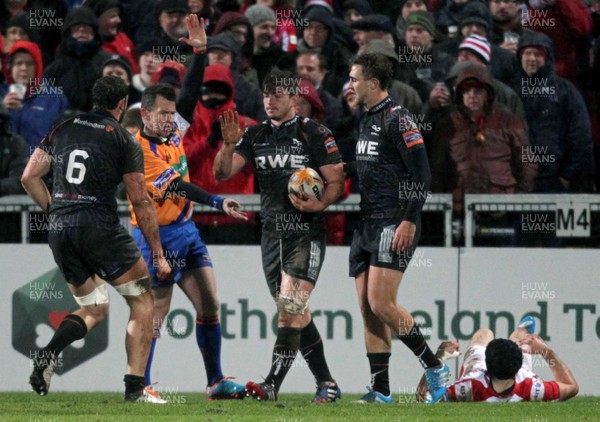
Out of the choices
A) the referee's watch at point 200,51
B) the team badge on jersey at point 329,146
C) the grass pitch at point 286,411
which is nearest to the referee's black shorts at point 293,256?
the team badge on jersey at point 329,146

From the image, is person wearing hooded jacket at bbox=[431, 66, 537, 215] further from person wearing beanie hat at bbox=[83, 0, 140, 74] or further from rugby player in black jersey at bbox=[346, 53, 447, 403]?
person wearing beanie hat at bbox=[83, 0, 140, 74]

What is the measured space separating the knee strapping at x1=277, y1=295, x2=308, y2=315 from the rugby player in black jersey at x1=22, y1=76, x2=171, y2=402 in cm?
100

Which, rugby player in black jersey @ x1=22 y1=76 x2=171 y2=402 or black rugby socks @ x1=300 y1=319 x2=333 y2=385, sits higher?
rugby player in black jersey @ x1=22 y1=76 x2=171 y2=402

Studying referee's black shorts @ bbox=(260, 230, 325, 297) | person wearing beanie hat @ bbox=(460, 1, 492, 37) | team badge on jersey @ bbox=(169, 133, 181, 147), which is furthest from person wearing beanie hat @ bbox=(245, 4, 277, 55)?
referee's black shorts @ bbox=(260, 230, 325, 297)

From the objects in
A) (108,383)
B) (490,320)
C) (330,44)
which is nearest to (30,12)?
(330,44)

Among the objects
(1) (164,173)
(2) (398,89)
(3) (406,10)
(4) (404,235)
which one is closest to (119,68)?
(2) (398,89)

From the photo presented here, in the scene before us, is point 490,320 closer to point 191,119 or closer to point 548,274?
point 548,274

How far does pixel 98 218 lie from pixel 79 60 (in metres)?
4.92

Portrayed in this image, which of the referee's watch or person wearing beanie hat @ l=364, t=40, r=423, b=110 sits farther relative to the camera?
person wearing beanie hat @ l=364, t=40, r=423, b=110

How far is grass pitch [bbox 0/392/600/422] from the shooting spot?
8445mm

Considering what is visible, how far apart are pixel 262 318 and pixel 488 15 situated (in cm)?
439

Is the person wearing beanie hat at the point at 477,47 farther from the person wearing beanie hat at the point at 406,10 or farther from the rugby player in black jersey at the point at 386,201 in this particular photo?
the rugby player in black jersey at the point at 386,201

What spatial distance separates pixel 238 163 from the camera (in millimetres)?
10000

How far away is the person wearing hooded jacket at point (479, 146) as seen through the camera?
12.1 m
